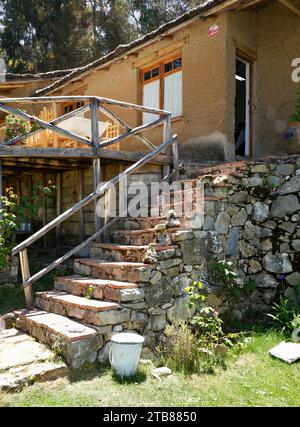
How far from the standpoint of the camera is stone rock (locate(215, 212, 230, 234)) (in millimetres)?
5371

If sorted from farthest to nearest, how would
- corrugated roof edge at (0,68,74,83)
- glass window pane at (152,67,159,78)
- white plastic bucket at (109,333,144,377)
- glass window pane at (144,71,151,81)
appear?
corrugated roof edge at (0,68,74,83), glass window pane at (144,71,151,81), glass window pane at (152,67,159,78), white plastic bucket at (109,333,144,377)

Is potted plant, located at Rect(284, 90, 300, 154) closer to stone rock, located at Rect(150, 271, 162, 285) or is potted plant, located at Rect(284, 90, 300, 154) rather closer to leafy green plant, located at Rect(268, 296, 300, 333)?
leafy green plant, located at Rect(268, 296, 300, 333)

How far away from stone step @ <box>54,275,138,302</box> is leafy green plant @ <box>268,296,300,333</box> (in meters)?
2.04

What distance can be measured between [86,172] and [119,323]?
4.25 m

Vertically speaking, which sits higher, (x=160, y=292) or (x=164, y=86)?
(x=164, y=86)

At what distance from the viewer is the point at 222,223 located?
5.42 metres

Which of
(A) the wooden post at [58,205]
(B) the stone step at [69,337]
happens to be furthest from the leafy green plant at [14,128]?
(B) the stone step at [69,337]

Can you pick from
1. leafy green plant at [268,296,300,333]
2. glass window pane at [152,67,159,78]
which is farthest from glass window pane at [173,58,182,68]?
leafy green plant at [268,296,300,333]

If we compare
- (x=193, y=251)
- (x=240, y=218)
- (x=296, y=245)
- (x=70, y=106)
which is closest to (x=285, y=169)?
(x=240, y=218)

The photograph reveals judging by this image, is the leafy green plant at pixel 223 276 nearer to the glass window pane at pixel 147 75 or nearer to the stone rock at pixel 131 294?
the stone rock at pixel 131 294

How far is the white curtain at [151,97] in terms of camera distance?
28.6 feet

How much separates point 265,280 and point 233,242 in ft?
2.52

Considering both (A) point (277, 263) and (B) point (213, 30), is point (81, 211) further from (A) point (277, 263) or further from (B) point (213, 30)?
(B) point (213, 30)

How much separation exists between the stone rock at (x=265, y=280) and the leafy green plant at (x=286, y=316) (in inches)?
13.4
